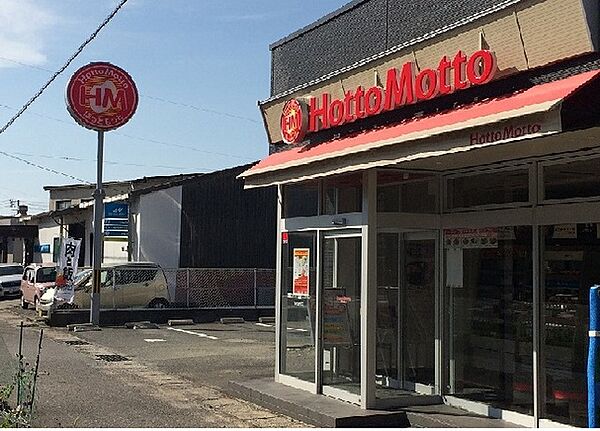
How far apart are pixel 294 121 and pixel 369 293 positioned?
2.92 m

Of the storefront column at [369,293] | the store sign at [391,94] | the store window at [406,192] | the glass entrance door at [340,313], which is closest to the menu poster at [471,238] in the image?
the store window at [406,192]

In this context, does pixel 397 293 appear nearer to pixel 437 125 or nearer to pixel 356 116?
pixel 356 116

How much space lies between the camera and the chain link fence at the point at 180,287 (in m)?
24.0

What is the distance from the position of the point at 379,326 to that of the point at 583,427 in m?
2.79

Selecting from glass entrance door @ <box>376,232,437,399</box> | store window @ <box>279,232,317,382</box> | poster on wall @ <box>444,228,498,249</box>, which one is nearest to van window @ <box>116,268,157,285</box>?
store window @ <box>279,232,317,382</box>

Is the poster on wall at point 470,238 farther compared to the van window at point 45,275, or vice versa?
the van window at point 45,275

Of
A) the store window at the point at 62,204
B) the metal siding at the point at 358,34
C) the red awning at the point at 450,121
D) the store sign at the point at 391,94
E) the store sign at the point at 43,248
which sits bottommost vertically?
the store sign at the point at 43,248

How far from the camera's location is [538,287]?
323 inches

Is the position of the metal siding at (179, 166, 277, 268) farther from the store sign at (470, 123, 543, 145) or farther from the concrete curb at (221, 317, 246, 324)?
the store sign at (470, 123, 543, 145)

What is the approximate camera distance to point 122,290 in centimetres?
2403

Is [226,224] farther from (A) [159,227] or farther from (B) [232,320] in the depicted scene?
(B) [232,320]

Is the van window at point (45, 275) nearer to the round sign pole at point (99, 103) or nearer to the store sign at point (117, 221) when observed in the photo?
the store sign at point (117, 221)

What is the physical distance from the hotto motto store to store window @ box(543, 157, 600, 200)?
17 millimetres

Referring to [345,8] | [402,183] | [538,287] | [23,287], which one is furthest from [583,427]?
[23,287]
